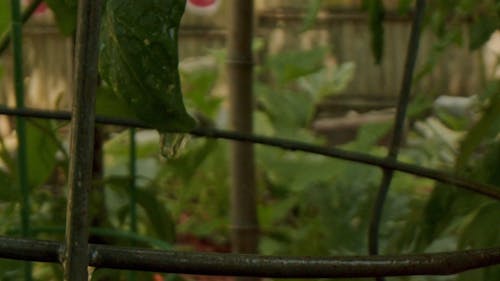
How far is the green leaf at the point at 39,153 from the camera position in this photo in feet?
3.43

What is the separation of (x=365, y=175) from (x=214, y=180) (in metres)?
1.00

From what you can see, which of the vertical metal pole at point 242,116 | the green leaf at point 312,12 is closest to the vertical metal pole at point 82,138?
the green leaf at point 312,12

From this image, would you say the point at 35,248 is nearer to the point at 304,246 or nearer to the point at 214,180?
the point at 304,246

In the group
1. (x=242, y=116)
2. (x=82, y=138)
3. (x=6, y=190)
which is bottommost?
(x=242, y=116)

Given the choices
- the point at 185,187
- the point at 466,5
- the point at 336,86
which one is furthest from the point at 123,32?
the point at 336,86

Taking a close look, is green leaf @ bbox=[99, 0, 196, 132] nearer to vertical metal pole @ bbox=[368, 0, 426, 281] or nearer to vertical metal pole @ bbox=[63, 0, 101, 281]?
vertical metal pole @ bbox=[63, 0, 101, 281]

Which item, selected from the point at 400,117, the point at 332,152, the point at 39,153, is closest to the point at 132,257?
the point at 332,152

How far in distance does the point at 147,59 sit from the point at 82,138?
42 mm

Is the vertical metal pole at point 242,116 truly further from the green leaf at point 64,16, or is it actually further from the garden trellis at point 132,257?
the garden trellis at point 132,257

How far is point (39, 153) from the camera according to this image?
105 centimetres

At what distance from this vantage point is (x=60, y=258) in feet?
1.33

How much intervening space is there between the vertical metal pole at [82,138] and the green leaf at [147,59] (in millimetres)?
24

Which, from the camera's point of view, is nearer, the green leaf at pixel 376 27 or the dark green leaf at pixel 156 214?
the green leaf at pixel 376 27

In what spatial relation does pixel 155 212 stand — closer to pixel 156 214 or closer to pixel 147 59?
pixel 156 214
